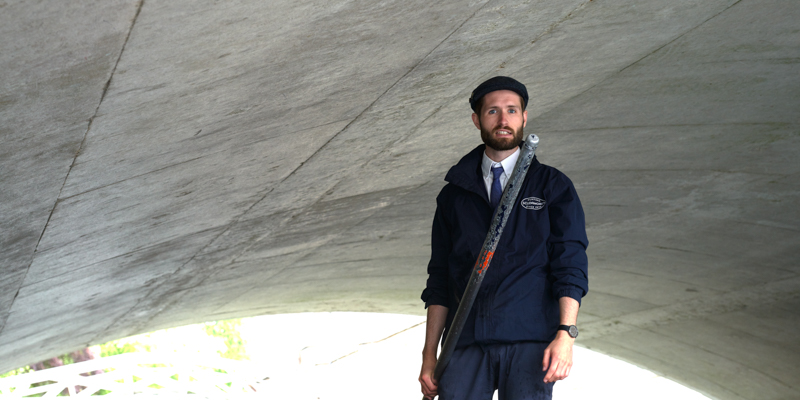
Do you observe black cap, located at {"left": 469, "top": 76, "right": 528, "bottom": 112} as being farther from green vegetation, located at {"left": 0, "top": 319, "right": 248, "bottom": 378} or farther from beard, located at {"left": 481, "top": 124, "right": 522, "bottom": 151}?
green vegetation, located at {"left": 0, "top": 319, "right": 248, "bottom": 378}

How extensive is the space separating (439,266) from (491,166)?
1.82 ft

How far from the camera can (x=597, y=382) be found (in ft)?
72.6

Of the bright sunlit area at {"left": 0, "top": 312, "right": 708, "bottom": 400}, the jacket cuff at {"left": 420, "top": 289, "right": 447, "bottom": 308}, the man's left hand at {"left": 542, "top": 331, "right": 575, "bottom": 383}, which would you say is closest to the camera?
the man's left hand at {"left": 542, "top": 331, "right": 575, "bottom": 383}

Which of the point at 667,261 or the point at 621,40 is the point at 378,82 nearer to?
the point at 621,40

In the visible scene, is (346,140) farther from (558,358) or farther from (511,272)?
(558,358)

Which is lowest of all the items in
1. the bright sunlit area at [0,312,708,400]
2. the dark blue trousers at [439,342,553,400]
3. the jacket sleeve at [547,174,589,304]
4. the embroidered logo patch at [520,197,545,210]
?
the bright sunlit area at [0,312,708,400]

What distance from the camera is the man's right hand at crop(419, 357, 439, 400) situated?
3.26m

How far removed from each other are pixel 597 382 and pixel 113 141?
20.7 m

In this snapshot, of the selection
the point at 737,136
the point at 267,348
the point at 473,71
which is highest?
the point at 473,71

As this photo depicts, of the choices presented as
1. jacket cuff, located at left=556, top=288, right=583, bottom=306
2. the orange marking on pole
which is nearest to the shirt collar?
the orange marking on pole

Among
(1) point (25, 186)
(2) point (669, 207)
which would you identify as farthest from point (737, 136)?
(1) point (25, 186)

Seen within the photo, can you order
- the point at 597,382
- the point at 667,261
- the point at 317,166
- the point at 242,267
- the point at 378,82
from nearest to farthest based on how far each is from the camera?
1. the point at 378,82
2. the point at 317,166
3. the point at 242,267
4. the point at 667,261
5. the point at 597,382

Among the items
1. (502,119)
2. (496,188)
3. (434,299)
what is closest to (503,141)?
(502,119)

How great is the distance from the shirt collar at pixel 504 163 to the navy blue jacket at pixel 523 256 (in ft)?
0.12
